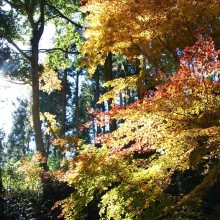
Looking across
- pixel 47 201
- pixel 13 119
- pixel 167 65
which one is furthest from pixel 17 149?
pixel 167 65

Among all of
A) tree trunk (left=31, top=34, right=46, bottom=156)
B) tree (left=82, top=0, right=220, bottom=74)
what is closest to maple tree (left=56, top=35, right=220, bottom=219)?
tree (left=82, top=0, right=220, bottom=74)

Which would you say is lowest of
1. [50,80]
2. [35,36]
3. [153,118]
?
[153,118]

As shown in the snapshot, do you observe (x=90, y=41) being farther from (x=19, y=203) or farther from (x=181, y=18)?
(x=19, y=203)

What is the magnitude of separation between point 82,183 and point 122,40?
257 centimetres

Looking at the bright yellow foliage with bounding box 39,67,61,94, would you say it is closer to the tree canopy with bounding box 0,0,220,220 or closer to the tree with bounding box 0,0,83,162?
the tree with bounding box 0,0,83,162

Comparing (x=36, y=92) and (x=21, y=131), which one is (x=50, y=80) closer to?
(x=36, y=92)

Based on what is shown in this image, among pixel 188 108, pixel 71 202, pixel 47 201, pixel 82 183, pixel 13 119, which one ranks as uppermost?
pixel 13 119

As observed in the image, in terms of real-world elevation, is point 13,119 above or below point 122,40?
above

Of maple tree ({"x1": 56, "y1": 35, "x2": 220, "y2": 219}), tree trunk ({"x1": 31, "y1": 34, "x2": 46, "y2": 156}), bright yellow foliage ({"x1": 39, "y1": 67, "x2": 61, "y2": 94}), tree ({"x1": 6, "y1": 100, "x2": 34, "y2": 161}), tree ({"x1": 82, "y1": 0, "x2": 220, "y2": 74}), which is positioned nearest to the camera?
maple tree ({"x1": 56, "y1": 35, "x2": 220, "y2": 219})

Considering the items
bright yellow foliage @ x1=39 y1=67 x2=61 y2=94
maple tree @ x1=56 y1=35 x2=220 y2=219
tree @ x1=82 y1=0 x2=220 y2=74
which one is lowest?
maple tree @ x1=56 y1=35 x2=220 y2=219

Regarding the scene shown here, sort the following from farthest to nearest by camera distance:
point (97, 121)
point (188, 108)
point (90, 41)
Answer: point (90, 41)
point (97, 121)
point (188, 108)

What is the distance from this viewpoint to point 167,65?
21.6ft

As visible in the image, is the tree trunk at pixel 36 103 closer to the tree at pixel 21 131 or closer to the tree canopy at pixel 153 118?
the tree canopy at pixel 153 118

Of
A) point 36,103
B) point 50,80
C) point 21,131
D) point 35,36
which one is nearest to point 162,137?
point 36,103
